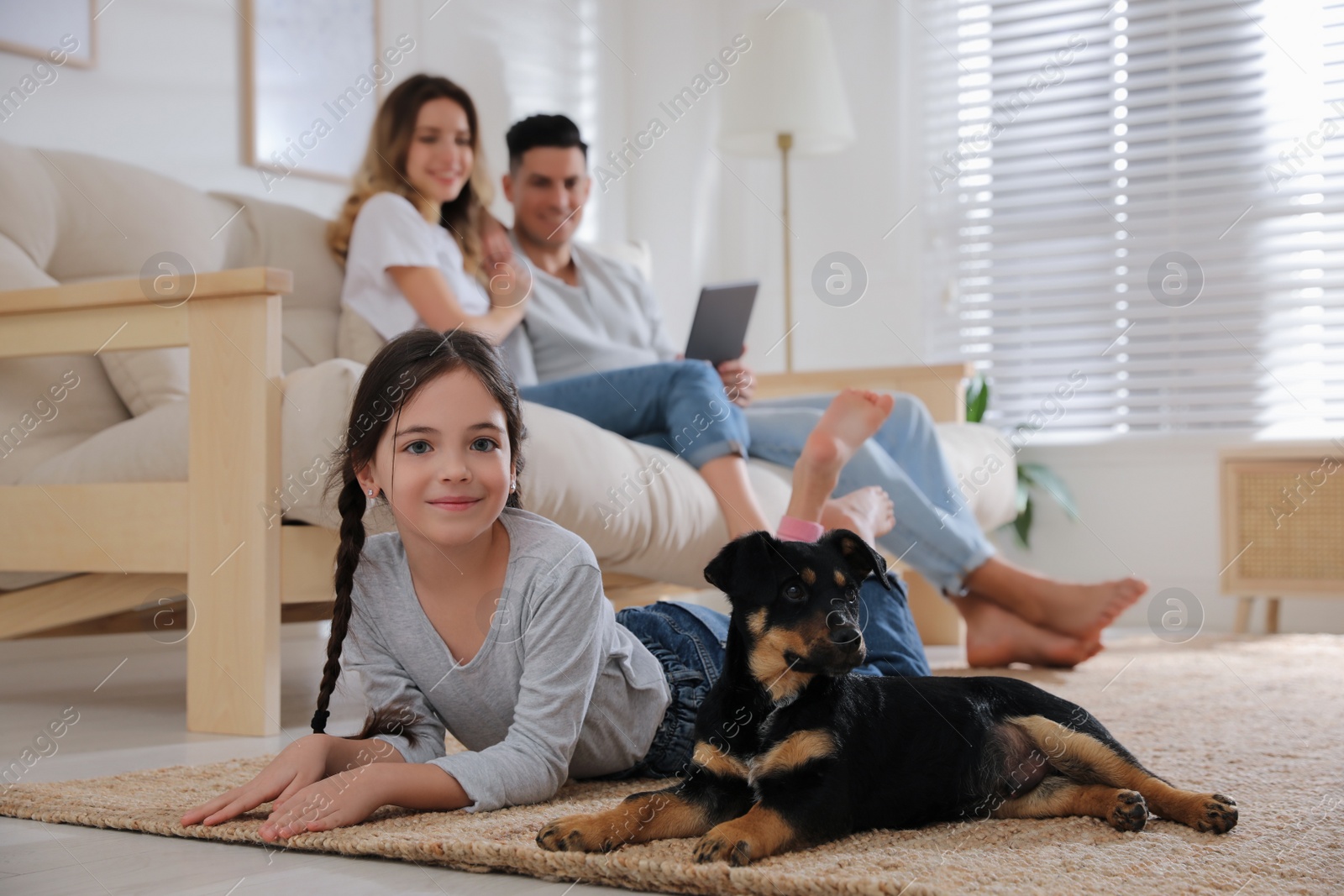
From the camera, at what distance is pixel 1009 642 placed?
193 cm

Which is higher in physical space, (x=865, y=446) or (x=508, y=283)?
(x=508, y=283)

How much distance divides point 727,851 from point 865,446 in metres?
1.10

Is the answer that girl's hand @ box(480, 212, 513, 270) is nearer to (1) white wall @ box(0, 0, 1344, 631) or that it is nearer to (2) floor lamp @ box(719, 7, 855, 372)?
(1) white wall @ box(0, 0, 1344, 631)

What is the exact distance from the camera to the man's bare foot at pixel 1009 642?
1934 mm

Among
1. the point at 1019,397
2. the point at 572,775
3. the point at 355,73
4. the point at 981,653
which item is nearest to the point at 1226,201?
the point at 1019,397

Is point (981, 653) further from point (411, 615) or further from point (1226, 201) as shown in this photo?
point (1226, 201)

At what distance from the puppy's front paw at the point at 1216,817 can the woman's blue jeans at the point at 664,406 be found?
92 cm

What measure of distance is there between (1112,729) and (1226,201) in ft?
7.79

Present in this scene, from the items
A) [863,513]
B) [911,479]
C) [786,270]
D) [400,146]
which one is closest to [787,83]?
[786,270]

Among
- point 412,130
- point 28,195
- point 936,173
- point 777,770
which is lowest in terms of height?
point 777,770

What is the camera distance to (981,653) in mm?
1944

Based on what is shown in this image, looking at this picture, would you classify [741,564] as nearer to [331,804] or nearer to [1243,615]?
[331,804]

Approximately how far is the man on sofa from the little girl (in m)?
0.58

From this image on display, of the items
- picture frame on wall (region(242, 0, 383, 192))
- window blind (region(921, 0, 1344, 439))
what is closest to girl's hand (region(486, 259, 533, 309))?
picture frame on wall (region(242, 0, 383, 192))
